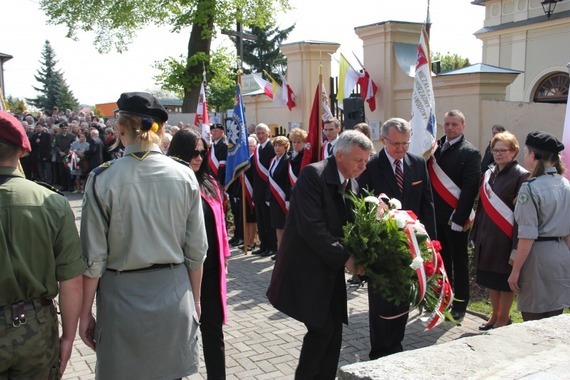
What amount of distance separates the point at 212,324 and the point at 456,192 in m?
3.18

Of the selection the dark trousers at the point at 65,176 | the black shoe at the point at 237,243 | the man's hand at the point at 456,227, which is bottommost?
the black shoe at the point at 237,243

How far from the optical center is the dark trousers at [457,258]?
5.80 meters

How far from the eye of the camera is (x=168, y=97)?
2702 inches

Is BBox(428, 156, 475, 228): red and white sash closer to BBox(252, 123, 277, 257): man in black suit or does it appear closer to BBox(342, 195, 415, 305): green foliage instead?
BBox(342, 195, 415, 305): green foliage

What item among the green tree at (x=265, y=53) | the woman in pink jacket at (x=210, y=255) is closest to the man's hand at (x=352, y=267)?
the woman in pink jacket at (x=210, y=255)

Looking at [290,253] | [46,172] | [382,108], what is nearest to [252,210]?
[382,108]

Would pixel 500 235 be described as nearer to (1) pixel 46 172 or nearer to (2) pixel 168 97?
(1) pixel 46 172

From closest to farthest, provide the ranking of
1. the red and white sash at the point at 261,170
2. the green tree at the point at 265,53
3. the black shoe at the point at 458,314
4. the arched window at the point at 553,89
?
the black shoe at the point at 458,314 → the red and white sash at the point at 261,170 → the arched window at the point at 553,89 → the green tree at the point at 265,53

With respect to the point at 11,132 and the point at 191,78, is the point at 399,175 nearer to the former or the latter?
the point at 11,132

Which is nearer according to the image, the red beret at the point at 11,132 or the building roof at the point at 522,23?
the red beret at the point at 11,132

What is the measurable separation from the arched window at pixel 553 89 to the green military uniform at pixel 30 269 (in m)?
20.8

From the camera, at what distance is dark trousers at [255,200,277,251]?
8.80 meters

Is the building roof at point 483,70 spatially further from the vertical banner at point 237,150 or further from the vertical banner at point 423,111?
the vertical banner at point 237,150

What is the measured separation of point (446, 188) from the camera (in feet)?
18.9
